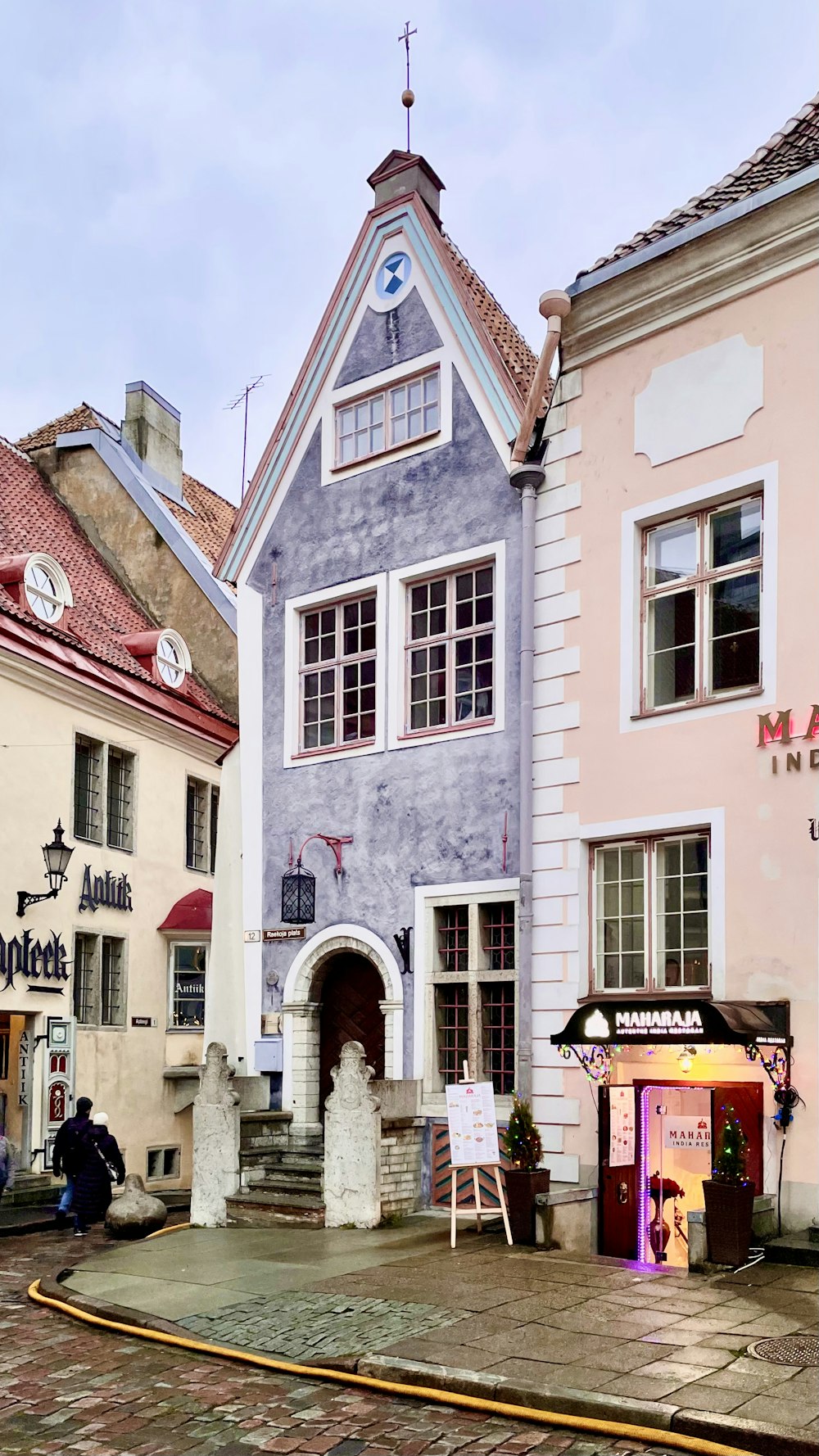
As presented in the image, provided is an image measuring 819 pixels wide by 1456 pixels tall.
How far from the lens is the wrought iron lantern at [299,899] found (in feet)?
53.9

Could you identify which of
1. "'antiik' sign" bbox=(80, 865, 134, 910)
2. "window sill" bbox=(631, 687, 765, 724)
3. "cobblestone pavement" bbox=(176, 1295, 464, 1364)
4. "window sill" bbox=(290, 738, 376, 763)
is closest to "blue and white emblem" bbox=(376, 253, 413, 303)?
"window sill" bbox=(290, 738, 376, 763)

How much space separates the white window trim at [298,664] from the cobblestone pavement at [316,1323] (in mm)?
6912

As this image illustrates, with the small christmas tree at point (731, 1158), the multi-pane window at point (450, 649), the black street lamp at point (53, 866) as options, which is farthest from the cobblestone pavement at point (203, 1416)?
the black street lamp at point (53, 866)

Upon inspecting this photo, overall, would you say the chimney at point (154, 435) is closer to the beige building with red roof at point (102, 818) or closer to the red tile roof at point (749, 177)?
the beige building with red roof at point (102, 818)

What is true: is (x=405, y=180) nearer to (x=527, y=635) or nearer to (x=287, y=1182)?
(x=527, y=635)

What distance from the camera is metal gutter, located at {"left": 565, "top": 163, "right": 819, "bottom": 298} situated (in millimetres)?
12672

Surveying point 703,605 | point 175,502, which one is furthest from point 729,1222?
point 175,502

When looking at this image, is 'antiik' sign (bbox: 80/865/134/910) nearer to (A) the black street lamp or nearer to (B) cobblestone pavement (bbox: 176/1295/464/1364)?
(A) the black street lamp

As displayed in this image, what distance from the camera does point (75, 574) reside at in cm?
2502

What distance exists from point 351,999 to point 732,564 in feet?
21.9

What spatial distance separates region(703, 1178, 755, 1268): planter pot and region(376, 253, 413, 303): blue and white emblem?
10552 mm

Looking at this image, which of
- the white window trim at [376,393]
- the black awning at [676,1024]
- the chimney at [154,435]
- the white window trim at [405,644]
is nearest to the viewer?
the black awning at [676,1024]

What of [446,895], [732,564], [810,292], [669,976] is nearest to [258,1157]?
[446,895]

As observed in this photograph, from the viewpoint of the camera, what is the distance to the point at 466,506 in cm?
1564
